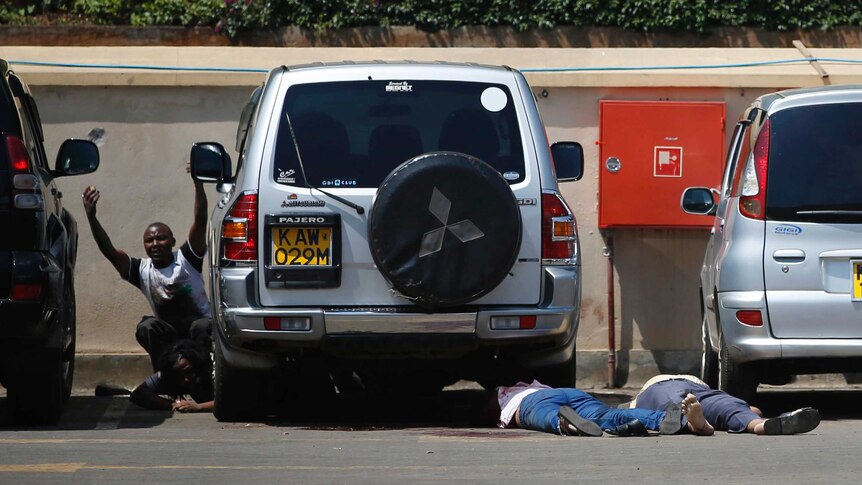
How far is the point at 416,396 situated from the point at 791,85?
4070 mm

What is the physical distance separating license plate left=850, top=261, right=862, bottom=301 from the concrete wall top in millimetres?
3709

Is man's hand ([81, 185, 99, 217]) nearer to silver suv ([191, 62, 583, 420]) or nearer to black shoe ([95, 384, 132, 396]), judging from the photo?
black shoe ([95, 384, 132, 396])

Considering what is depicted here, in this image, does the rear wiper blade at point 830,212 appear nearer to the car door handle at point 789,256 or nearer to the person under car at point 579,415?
the car door handle at point 789,256

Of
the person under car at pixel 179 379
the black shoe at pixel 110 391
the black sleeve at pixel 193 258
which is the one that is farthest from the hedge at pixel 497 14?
the person under car at pixel 179 379

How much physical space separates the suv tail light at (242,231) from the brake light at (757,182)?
2.59 meters

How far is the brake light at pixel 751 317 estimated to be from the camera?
313 inches

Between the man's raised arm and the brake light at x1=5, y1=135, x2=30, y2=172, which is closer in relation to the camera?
the brake light at x1=5, y1=135, x2=30, y2=172

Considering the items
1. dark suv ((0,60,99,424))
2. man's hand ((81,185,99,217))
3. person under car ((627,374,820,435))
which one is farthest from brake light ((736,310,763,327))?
man's hand ((81,185,99,217))

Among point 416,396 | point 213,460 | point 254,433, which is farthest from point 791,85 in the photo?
point 213,460

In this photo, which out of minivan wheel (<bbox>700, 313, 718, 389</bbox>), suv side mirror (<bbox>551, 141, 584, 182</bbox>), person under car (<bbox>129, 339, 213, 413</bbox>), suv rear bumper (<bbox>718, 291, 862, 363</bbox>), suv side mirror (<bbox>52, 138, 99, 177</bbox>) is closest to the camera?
suv rear bumper (<bbox>718, 291, 862, 363</bbox>)

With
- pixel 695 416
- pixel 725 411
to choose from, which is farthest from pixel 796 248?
pixel 695 416

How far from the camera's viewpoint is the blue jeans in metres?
7.20

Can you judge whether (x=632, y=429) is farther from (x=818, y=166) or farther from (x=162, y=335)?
(x=162, y=335)

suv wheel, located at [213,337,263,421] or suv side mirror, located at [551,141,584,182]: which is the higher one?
suv side mirror, located at [551,141,584,182]
